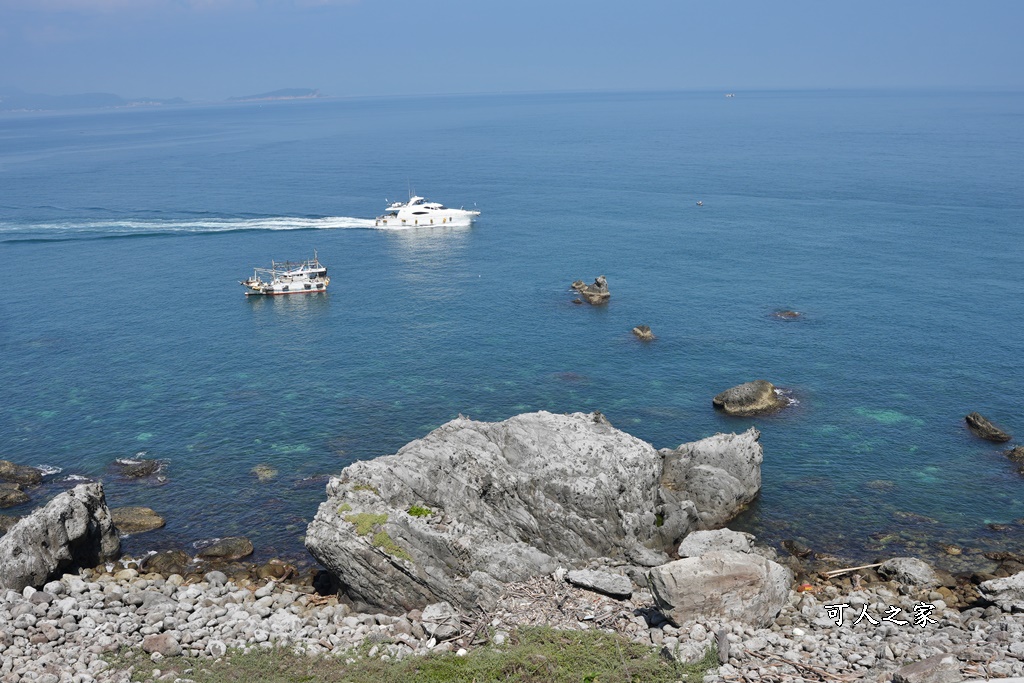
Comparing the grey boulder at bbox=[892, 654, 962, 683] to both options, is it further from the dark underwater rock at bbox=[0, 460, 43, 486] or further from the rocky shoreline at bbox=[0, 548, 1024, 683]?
the dark underwater rock at bbox=[0, 460, 43, 486]

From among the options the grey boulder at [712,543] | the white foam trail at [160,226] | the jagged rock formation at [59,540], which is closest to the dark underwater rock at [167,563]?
the jagged rock formation at [59,540]

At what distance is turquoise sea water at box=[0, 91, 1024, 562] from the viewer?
59250 mm

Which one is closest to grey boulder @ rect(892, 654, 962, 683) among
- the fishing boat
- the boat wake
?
the fishing boat

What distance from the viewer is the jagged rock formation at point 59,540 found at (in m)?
43.8

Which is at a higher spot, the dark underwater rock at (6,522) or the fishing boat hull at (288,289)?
the fishing boat hull at (288,289)

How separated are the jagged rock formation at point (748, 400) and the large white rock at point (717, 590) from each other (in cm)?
3130

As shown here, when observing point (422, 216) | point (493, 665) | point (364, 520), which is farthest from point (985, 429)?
point (422, 216)

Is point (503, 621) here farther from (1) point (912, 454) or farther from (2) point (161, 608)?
(1) point (912, 454)

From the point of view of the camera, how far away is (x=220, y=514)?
56000 millimetres

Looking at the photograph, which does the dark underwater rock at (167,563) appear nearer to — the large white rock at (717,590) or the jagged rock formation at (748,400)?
the large white rock at (717,590)

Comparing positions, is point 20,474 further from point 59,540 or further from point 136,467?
point 59,540

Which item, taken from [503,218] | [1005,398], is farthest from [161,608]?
[503,218]

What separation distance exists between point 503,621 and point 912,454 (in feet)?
126

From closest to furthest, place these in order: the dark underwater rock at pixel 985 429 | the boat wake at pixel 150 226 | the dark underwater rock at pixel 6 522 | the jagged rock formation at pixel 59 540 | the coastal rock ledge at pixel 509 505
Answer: the coastal rock ledge at pixel 509 505 < the jagged rock formation at pixel 59 540 < the dark underwater rock at pixel 6 522 < the dark underwater rock at pixel 985 429 < the boat wake at pixel 150 226
